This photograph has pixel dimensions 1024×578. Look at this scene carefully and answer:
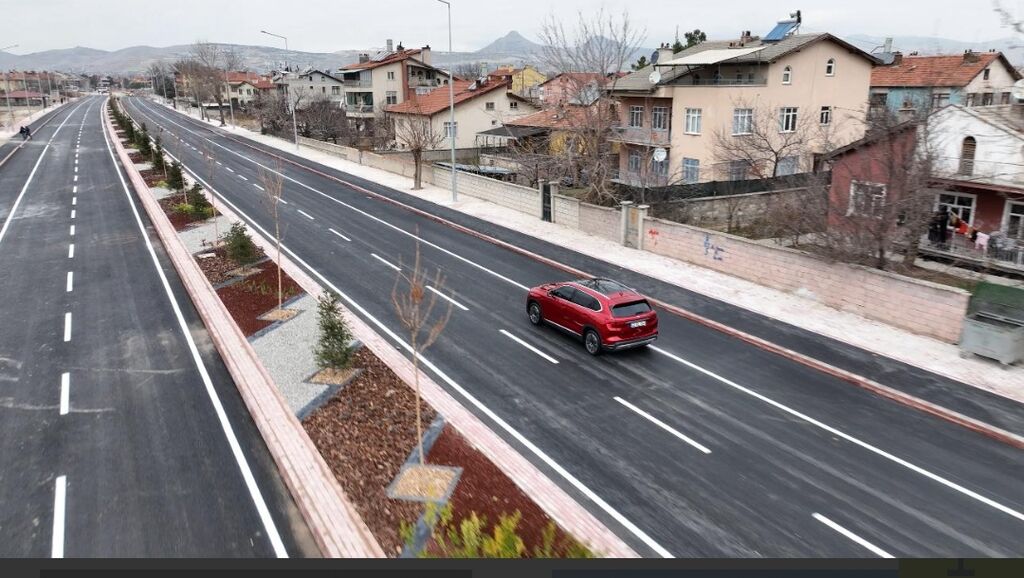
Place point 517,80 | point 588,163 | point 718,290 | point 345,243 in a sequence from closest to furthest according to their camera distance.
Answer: point 718,290 → point 345,243 → point 588,163 → point 517,80

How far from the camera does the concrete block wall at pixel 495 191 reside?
111 ft

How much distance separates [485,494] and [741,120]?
34.4 meters

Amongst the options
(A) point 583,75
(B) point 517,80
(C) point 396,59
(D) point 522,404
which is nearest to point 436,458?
(D) point 522,404

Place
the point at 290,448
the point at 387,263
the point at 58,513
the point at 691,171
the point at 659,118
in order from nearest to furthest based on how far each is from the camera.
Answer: the point at 58,513
the point at 290,448
the point at 387,263
the point at 691,171
the point at 659,118

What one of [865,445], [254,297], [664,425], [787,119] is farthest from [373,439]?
[787,119]

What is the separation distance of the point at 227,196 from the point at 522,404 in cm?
3115

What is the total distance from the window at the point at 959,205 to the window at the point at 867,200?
27.7 ft

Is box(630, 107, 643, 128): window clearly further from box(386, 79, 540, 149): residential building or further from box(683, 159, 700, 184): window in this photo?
box(386, 79, 540, 149): residential building

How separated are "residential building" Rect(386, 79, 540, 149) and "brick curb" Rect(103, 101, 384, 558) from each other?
4137 cm

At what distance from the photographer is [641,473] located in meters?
11.7

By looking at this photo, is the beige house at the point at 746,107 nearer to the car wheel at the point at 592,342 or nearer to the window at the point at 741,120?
the window at the point at 741,120

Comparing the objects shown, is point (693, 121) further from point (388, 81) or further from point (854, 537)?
point (388, 81)

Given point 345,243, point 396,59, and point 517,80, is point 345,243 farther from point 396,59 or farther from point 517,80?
point 517,80

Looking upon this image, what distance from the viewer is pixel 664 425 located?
13.4 metres
